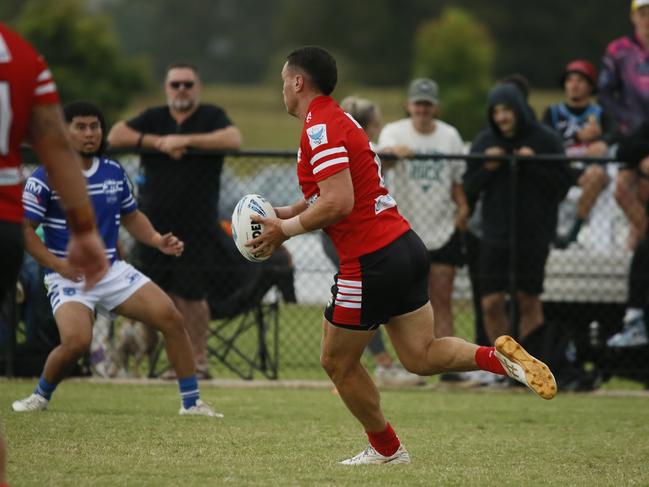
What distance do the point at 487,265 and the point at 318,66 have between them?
4783mm

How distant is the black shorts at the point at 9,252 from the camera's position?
4.77 metres

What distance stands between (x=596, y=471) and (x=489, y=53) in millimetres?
51197

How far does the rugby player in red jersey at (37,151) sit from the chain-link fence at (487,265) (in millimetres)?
5790

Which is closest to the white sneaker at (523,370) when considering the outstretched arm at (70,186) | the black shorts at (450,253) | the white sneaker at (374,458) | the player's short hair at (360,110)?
the white sneaker at (374,458)

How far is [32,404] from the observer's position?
8.21 meters

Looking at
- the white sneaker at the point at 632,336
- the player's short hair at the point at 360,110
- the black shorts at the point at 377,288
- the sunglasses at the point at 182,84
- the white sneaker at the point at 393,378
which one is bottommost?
the white sneaker at the point at 393,378

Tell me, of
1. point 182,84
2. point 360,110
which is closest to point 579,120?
point 360,110

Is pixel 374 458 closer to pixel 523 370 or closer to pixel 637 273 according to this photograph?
pixel 523 370

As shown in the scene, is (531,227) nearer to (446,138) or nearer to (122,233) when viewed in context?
(446,138)

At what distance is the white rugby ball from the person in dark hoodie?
14.9 feet

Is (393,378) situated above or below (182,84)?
below

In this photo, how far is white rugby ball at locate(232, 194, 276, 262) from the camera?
636 centimetres

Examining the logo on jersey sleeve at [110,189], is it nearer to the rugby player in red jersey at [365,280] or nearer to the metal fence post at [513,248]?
the rugby player in red jersey at [365,280]

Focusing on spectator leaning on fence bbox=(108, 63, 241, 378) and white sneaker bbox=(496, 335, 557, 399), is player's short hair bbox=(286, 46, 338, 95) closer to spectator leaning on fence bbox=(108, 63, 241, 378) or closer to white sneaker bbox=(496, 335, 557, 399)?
white sneaker bbox=(496, 335, 557, 399)
